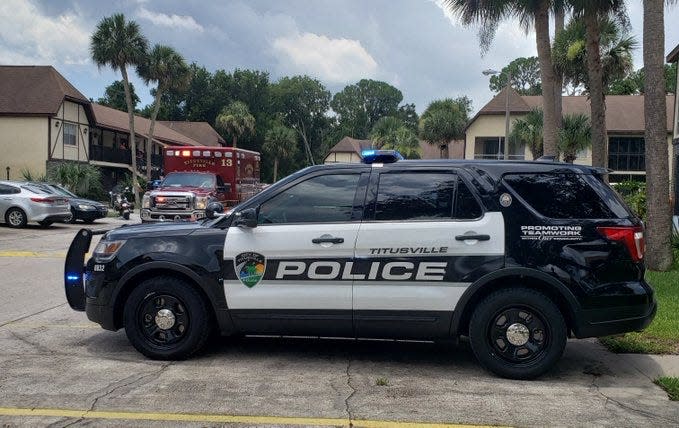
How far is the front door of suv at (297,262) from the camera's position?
18.0 feet

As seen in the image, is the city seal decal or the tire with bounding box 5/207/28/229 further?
the tire with bounding box 5/207/28/229

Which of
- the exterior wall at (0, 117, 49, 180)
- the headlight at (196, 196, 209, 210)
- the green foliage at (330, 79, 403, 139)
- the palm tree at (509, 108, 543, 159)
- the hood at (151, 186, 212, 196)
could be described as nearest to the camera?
the headlight at (196, 196, 209, 210)

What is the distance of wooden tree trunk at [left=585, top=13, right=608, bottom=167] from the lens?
14641 mm

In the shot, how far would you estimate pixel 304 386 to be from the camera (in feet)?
16.9

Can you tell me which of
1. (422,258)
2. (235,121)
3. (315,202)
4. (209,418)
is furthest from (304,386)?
(235,121)

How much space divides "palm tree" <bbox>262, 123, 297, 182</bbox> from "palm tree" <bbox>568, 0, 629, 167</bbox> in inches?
2300

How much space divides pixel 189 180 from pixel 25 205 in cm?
560

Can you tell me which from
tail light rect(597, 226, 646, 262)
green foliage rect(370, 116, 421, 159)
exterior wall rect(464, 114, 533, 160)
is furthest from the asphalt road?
green foliage rect(370, 116, 421, 159)

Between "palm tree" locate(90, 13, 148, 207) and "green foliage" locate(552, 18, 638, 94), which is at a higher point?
"palm tree" locate(90, 13, 148, 207)

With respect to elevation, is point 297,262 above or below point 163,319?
above

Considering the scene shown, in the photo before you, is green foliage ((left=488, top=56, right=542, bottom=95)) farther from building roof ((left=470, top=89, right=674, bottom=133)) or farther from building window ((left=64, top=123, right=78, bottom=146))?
building window ((left=64, top=123, right=78, bottom=146))

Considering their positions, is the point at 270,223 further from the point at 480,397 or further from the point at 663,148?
the point at 663,148

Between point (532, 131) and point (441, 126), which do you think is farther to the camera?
point (441, 126)

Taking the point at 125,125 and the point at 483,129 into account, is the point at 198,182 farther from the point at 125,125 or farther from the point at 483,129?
the point at 483,129
